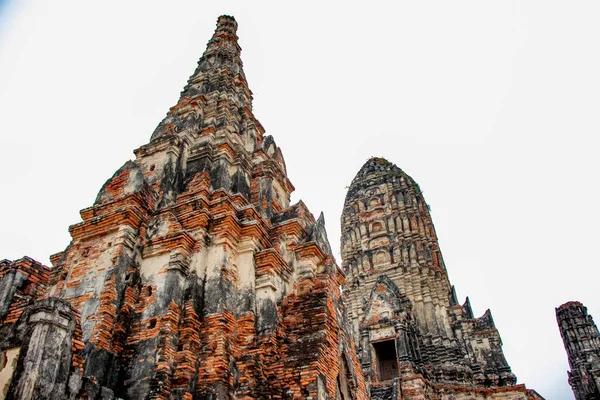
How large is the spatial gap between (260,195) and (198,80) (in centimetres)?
464

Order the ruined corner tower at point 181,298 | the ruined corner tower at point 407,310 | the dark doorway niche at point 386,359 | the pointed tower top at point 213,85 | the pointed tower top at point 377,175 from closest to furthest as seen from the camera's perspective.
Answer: the ruined corner tower at point 181,298 → the pointed tower top at point 213,85 → the ruined corner tower at point 407,310 → the dark doorway niche at point 386,359 → the pointed tower top at point 377,175

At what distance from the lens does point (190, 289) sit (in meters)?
7.52

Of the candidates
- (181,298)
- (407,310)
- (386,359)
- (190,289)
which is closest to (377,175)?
(407,310)

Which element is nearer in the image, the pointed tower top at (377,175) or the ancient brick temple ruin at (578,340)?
the ancient brick temple ruin at (578,340)

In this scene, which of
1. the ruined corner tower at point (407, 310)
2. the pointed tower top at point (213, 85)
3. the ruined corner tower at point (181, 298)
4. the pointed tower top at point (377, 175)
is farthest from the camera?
the pointed tower top at point (377, 175)

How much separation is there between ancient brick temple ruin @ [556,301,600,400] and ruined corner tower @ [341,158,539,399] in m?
10.1

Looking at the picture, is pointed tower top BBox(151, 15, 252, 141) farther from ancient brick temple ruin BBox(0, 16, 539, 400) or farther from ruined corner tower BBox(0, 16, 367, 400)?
ruined corner tower BBox(0, 16, 367, 400)

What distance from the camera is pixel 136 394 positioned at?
6309mm

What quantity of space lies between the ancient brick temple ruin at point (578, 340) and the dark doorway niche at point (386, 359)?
14378 mm

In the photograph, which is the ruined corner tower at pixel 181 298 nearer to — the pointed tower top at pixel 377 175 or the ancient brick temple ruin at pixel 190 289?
the ancient brick temple ruin at pixel 190 289

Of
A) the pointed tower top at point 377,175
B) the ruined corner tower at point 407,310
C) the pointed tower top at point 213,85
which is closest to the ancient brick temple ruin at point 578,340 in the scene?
the ruined corner tower at point 407,310

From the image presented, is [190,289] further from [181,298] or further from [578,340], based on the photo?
[578,340]

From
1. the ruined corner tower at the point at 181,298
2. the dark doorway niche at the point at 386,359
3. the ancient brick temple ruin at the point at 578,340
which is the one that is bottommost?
the ruined corner tower at the point at 181,298

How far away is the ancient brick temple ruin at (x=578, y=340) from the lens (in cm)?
3125
